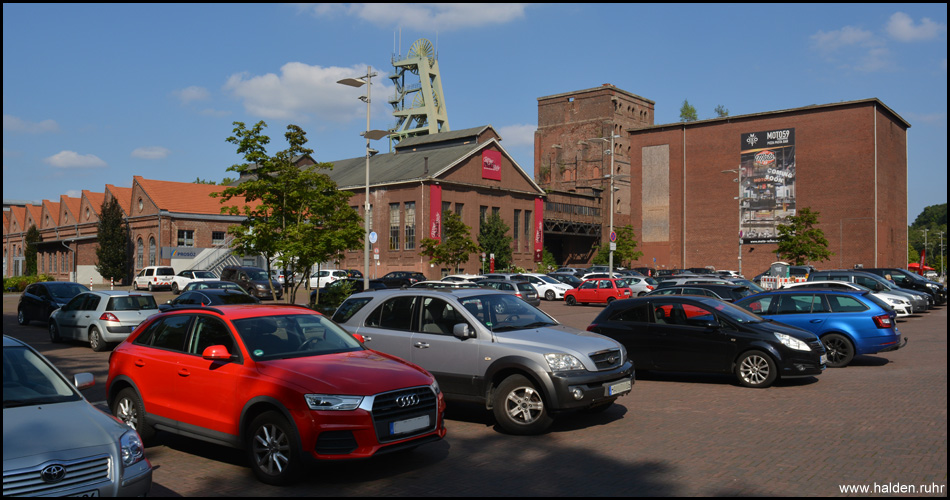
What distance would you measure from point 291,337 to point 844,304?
12325mm

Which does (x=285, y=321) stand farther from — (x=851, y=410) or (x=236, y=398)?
(x=851, y=410)

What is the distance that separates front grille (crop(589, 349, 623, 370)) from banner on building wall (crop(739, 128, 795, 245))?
68040mm

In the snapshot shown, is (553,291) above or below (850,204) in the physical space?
below

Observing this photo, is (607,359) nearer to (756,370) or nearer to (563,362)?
(563,362)

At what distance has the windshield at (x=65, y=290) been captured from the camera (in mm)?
23891

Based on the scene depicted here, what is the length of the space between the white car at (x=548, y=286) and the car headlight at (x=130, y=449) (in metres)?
36.9

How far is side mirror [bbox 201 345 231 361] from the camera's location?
6973mm

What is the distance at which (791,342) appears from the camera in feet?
39.3

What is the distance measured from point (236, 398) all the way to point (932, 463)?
6907 mm

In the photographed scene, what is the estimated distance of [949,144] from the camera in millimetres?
3957

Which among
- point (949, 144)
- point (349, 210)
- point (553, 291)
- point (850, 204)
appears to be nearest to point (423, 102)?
point (850, 204)

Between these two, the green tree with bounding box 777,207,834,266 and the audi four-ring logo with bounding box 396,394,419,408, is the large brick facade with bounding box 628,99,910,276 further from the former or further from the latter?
the audi four-ring logo with bounding box 396,394,419,408

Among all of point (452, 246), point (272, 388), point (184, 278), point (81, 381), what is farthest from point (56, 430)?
point (452, 246)

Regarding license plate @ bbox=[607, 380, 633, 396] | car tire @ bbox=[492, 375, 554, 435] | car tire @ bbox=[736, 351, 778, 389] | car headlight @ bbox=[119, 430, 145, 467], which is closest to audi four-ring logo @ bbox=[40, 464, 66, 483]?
car headlight @ bbox=[119, 430, 145, 467]
